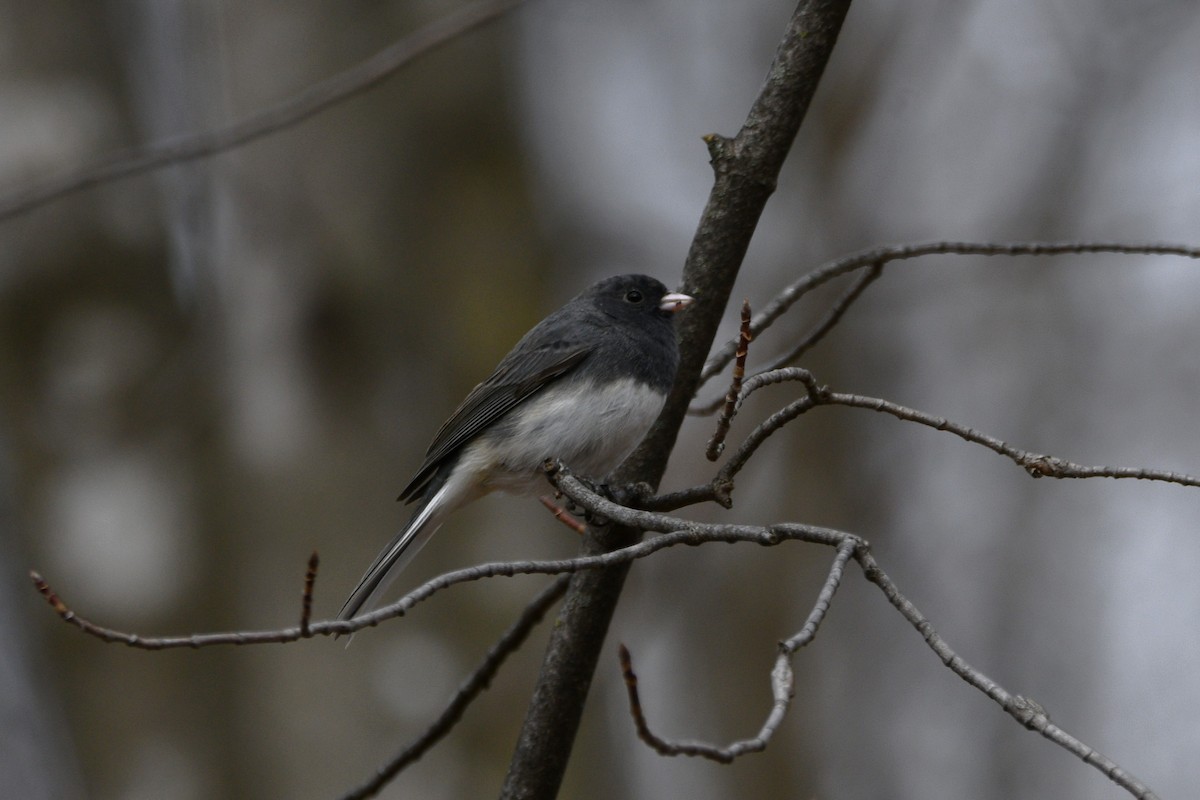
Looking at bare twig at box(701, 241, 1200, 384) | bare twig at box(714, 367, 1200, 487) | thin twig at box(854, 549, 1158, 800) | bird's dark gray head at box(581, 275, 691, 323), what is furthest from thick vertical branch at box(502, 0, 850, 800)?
thin twig at box(854, 549, 1158, 800)

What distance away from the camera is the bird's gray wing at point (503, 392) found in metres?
3.06

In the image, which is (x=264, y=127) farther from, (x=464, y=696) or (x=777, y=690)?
(x=777, y=690)

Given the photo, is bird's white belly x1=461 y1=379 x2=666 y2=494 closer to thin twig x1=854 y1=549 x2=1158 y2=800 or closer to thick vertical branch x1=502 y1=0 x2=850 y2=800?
thick vertical branch x1=502 y1=0 x2=850 y2=800

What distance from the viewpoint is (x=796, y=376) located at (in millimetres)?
1616

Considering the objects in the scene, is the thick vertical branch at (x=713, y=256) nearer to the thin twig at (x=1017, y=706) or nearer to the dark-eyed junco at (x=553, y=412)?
the dark-eyed junco at (x=553, y=412)

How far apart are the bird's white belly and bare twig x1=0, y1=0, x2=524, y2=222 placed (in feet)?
3.16

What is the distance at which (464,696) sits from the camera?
254 centimetres

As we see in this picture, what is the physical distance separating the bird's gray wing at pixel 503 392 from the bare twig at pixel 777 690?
169 cm

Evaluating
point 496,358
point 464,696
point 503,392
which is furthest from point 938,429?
point 496,358

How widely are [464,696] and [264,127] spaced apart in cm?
150

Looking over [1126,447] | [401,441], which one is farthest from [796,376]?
[1126,447]

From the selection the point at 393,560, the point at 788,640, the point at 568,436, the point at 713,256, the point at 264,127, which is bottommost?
the point at 393,560

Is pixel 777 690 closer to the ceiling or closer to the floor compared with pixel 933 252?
closer to the floor

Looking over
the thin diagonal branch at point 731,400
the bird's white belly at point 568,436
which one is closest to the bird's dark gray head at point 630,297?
the bird's white belly at point 568,436
